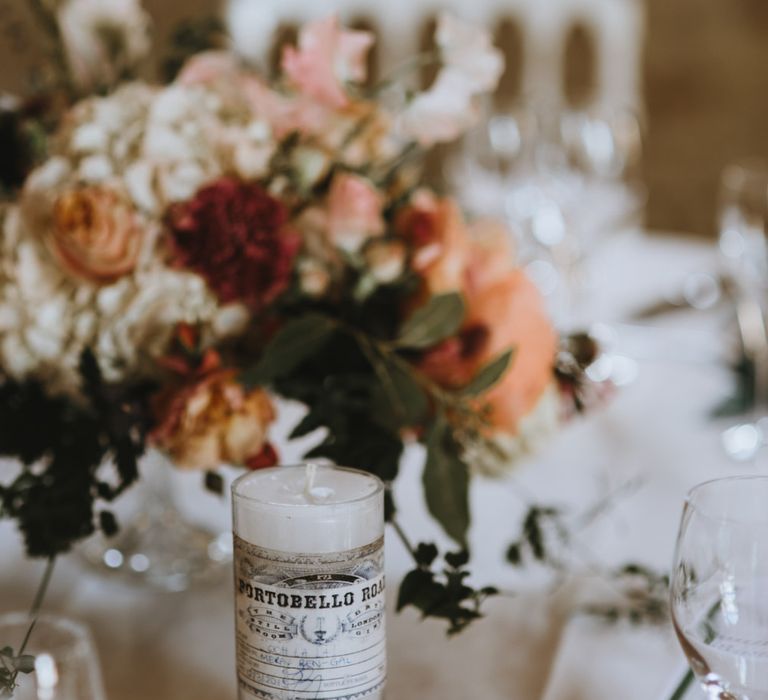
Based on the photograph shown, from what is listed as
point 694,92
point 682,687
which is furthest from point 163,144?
point 694,92

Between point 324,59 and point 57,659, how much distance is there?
1.38 ft

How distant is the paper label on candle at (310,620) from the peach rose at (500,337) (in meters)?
0.24

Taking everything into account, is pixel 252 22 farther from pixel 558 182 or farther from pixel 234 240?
pixel 234 240

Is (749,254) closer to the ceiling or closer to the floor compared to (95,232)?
closer to the floor

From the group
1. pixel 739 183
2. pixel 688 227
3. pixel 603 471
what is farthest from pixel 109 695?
pixel 688 227

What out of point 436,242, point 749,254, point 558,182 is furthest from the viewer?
point 558,182

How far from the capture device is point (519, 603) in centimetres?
78

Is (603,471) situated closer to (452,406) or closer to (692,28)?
(452,406)

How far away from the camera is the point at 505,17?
299 cm

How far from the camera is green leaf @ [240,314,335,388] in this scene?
0.62 m

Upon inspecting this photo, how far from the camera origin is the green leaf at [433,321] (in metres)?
0.65

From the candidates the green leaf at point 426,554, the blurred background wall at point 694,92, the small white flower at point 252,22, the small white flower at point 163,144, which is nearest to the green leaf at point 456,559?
the green leaf at point 426,554

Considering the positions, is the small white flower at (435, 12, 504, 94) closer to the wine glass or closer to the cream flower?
the cream flower

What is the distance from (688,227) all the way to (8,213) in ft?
10.7
